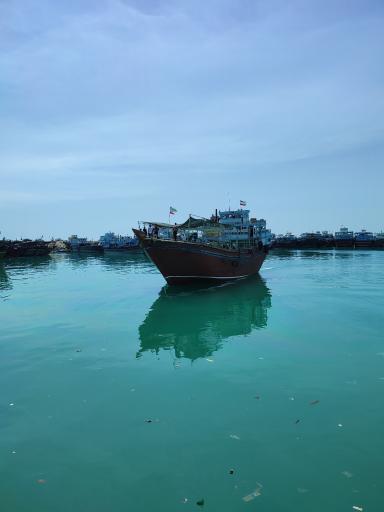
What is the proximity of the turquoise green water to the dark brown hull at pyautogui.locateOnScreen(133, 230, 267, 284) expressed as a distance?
9.44 m

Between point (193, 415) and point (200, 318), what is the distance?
10.8 meters

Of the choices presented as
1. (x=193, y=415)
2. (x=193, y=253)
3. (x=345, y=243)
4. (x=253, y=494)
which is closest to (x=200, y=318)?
(x=193, y=253)

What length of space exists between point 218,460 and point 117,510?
1.93 m

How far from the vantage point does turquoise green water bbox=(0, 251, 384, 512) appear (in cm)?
567

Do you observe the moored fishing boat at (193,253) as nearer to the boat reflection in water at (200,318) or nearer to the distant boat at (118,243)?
the boat reflection in water at (200,318)

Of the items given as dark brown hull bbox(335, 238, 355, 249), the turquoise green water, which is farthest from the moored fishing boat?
dark brown hull bbox(335, 238, 355, 249)

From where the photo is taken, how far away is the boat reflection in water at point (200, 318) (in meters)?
14.3

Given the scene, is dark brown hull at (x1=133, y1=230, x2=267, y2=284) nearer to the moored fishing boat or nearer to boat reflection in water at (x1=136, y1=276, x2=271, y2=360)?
the moored fishing boat

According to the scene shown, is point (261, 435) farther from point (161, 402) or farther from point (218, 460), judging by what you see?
point (161, 402)

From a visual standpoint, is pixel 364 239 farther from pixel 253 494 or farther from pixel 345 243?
pixel 253 494

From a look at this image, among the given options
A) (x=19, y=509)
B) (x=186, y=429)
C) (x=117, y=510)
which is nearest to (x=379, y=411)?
(x=186, y=429)

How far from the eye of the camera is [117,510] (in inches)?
208

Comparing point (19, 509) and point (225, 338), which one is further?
point (225, 338)

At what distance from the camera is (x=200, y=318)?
1895cm
